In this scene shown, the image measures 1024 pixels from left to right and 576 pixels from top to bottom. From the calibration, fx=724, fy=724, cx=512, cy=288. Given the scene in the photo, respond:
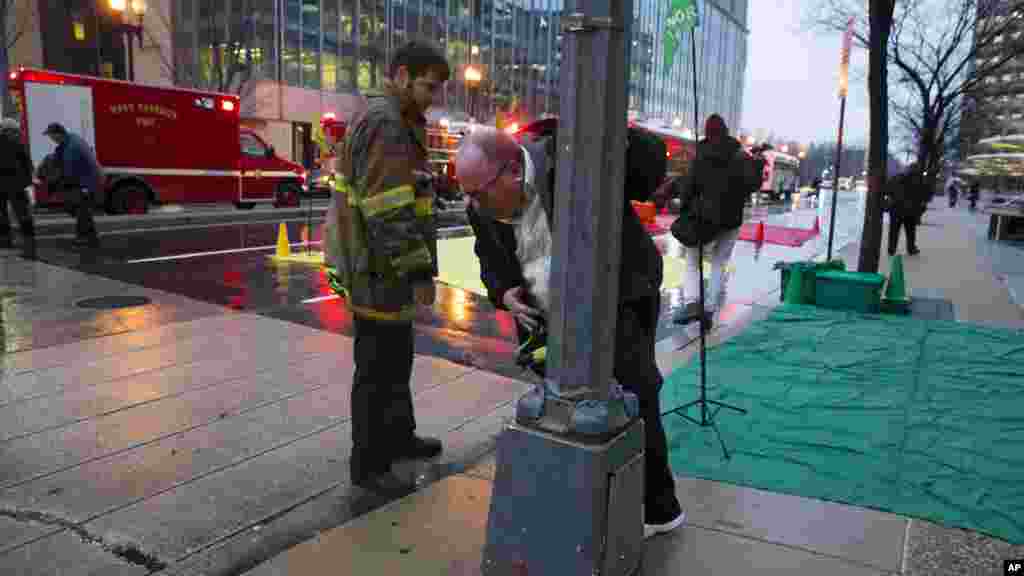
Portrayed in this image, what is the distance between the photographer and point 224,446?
13.1 ft

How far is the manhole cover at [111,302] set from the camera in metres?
7.33

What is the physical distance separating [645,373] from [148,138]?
1756 centimetres

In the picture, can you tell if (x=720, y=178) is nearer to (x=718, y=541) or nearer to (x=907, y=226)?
(x=718, y=541)

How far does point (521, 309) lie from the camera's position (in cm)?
285

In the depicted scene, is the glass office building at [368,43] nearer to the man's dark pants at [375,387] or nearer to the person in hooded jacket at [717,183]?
the person in hooded jacket at [717,183]

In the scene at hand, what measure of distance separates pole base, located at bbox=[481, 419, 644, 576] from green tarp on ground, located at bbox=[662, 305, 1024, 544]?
1.55 m

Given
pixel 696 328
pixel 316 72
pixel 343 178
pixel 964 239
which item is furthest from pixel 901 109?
pixel 316 72

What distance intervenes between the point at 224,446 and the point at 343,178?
176 cm

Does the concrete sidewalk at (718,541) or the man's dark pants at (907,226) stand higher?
the man's dark pants at (907,226)

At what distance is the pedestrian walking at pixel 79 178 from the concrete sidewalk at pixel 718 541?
1047 cm

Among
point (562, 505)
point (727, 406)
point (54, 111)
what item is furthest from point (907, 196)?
point (54, 111)

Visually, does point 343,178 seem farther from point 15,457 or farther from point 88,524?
point 15,457

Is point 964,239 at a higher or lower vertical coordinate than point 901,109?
lower

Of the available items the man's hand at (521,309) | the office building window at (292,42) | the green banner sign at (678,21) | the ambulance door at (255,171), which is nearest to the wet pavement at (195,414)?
the man's hand at (521,309)
